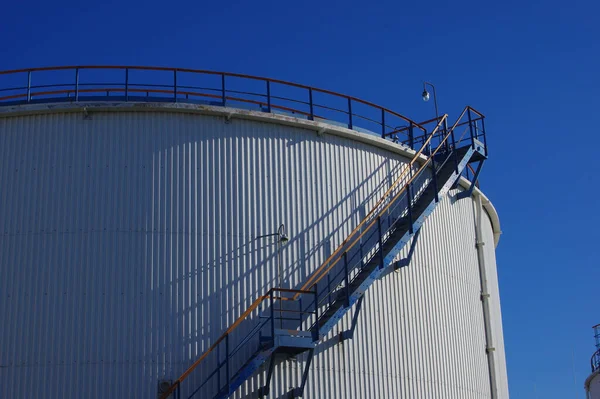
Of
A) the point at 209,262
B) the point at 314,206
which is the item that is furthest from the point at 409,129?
the point at 209,262

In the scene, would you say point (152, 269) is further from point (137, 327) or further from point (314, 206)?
point (314, 206)

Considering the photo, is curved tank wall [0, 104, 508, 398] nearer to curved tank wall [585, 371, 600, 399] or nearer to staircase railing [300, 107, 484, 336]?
staircase railing [300, 107, 484, 336]

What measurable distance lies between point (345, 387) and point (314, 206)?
415 cm

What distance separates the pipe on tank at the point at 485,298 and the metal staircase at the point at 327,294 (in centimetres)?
337

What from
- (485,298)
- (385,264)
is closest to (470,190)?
(485,298)

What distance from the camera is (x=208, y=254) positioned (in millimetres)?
20078

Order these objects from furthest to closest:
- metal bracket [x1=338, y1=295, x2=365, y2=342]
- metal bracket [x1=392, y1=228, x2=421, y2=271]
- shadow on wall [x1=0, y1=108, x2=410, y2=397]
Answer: metal bracket [x1=392, y1=228, x2=421, y2=271], metal bracket [x1=338, y1=295, x2=365, y2=342], shadow on wall [x1=0, y1=108, x2=410, y2=397]

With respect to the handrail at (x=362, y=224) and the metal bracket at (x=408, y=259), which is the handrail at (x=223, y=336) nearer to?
the handrail at (x=362, y=224)

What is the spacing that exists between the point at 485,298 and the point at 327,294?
7280 mm

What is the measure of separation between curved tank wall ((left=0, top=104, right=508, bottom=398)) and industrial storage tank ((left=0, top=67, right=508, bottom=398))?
0.04 metres

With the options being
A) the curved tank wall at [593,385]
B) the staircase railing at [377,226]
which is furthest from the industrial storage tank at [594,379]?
the staircase railing at [377,226]

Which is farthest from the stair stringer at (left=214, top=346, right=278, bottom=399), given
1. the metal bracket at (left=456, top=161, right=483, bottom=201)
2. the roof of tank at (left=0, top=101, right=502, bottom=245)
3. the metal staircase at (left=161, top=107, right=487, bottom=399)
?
the metal bracket at (left=456, top=161, right=483, bottom=201)

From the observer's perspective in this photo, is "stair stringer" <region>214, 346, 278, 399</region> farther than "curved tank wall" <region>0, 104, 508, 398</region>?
No

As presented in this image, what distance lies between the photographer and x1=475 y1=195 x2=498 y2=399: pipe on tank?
25622 mm
